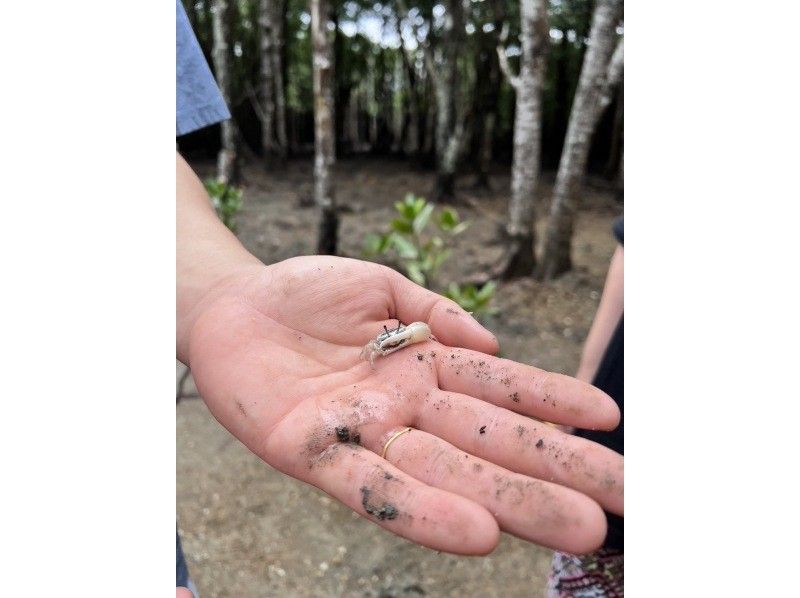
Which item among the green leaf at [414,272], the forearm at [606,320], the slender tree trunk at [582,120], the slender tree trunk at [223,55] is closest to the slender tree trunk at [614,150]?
the slender tree trunk at [582,120]

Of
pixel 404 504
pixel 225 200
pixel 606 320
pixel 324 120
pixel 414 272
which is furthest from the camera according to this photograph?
pixel 324 120

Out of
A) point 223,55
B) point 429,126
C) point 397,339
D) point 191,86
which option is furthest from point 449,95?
point 397,339

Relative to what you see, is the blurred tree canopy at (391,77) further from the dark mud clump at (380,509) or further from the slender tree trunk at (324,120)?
the dark mud clump at (380,509)

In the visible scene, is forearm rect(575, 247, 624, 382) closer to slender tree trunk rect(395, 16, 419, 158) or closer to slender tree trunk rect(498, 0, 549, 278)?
slender tree trunk rect(498, 0, 549, 278)

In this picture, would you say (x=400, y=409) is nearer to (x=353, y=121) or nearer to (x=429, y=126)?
(x=429, y=126)

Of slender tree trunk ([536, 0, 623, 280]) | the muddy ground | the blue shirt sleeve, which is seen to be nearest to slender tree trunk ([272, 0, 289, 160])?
slender tree trunk ([536, 0, 623, 280])
